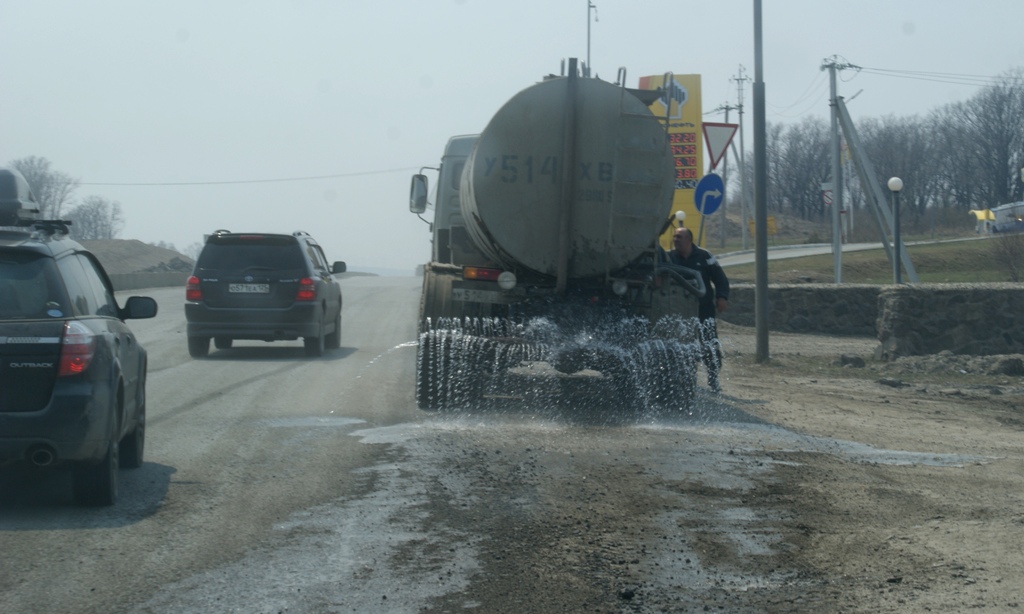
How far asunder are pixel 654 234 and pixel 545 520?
483 cm

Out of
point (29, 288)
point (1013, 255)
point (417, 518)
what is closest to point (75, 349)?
point (29, 288)

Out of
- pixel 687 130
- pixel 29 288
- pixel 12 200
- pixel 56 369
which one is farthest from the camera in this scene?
pixel 687 130

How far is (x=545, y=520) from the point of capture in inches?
236

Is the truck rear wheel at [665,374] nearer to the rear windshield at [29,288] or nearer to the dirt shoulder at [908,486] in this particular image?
the dirt shoulder at [908,486]

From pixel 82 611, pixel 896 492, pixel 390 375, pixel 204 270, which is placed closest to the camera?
pixel 82 611

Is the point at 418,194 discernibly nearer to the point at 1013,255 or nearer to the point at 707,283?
the point at 707,283

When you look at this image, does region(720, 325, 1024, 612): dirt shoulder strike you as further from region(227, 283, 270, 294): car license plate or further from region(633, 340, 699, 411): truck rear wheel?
region(227, 283, 270, 294): car license plate

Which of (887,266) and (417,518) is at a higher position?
(887,266)

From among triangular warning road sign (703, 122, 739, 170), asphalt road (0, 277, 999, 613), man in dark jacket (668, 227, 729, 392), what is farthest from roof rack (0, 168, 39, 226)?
triangular warning road sign (703, 122, 739, 170)

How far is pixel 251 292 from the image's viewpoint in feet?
53.3

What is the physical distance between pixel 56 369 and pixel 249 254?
10562mm

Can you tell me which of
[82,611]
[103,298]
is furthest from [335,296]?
[82,611]

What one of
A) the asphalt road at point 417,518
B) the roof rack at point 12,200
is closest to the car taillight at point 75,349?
the asphalt road at point 417,518

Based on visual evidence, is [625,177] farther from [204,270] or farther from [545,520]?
[204,270]
